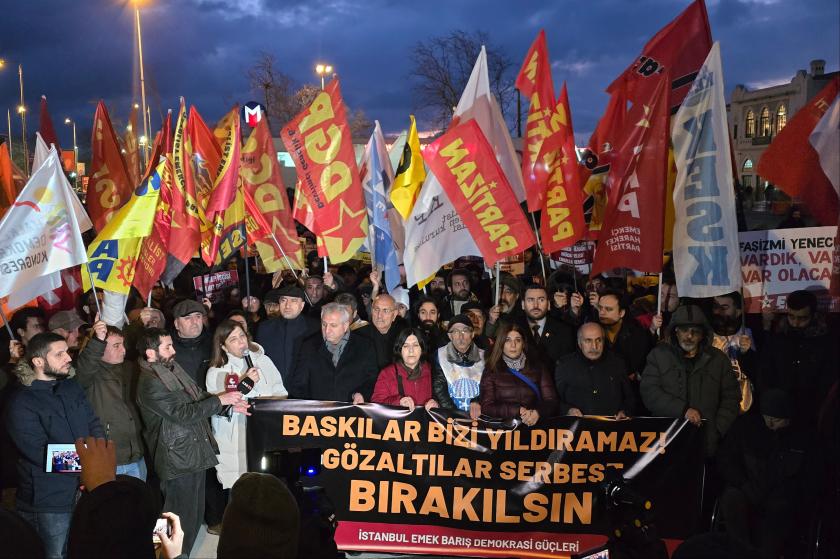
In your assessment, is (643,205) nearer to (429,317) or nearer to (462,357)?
(462,357)

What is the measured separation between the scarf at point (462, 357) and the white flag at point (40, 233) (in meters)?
3.25

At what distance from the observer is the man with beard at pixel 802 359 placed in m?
6.11

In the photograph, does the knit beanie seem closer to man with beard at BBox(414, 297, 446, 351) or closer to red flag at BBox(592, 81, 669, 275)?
red flag at BBox(592, 81, 669, 275)

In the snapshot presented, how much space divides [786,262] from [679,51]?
2.47 metres

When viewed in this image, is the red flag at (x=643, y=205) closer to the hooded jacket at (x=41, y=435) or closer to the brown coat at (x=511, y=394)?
the brown coat at (x=511, y=394)

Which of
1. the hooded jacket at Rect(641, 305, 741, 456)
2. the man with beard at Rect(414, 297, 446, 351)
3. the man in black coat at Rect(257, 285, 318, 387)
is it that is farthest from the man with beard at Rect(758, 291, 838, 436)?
the man in black coat at Rect(257, 285, 318, 387)

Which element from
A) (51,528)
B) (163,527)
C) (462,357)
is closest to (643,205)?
(462,357)

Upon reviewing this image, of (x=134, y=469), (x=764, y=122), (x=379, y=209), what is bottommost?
(x=134, y=469)

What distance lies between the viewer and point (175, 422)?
17.8ft

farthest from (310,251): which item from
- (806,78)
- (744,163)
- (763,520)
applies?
(744,163)

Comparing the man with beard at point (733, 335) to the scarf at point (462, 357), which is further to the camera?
the man with beard at point (733, 335)

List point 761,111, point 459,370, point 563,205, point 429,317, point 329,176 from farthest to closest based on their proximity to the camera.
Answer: point 761,111
point 329,176
point 563,205
point 429,317
point 459,370

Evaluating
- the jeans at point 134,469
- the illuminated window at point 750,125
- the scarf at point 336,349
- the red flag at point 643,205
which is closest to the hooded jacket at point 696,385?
the red flag at point 643,205

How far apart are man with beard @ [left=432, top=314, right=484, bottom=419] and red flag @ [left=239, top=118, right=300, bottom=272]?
137 inches
